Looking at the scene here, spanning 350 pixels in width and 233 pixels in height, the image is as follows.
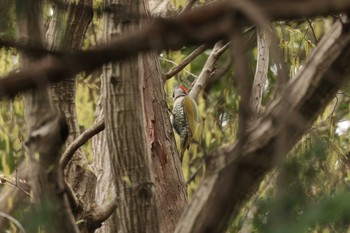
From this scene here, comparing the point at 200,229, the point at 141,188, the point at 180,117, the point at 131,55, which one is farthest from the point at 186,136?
the point at 131,55

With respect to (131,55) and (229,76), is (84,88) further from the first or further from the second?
(131,55)

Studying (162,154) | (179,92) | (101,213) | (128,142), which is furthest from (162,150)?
(179,92)

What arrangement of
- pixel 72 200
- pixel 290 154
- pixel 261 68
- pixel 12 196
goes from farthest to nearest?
pixel 12 196
pixel 261 68
pixel 72 200
pixel 290 154

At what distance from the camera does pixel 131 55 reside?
1.85m

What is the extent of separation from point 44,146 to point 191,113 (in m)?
3.20

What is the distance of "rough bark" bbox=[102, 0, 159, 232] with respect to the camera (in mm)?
2783

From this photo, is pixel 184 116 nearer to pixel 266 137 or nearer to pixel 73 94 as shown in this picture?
pixel 73 94

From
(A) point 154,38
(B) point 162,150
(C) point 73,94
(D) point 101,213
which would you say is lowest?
(D) point 101,213

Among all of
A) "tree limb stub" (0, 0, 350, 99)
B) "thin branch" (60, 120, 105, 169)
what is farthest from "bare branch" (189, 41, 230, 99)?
"tree limb stub" (0, 0, 350, 99)

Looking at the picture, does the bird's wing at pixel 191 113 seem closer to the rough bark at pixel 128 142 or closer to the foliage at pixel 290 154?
the foliage at pixel 290 154

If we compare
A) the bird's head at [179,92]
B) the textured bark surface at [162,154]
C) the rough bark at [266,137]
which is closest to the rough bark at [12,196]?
the textured bark surface at [162,154]

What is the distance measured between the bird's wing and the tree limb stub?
3.47 metres

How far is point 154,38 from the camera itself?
1.79 metres

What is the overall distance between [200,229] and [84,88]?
330 centimetres
